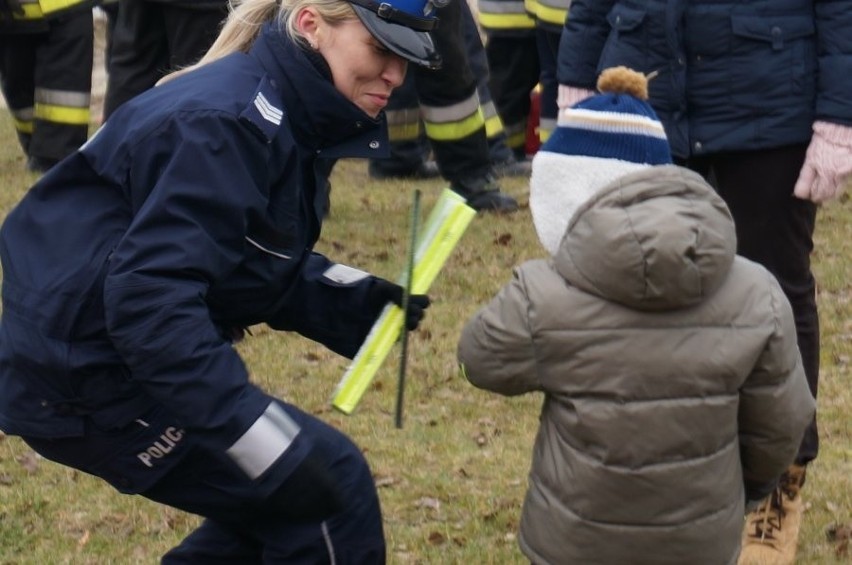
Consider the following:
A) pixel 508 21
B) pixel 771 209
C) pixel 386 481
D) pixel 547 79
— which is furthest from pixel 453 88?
pixel 771 209

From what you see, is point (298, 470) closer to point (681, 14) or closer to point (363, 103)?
point (363, 103)

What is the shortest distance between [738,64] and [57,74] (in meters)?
5.53

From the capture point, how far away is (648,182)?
10.5 ft

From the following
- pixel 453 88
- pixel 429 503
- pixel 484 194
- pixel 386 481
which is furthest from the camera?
pixel 484 194

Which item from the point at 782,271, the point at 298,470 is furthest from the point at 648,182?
the point at 782,271

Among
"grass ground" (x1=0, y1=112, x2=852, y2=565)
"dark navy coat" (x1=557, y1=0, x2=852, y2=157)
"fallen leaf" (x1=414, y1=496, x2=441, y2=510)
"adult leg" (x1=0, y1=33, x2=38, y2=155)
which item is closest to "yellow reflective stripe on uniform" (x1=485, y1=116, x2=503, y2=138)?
"grass ground" (x1=0, y1=112, x2=852, y2=565)

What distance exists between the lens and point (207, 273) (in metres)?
3.09

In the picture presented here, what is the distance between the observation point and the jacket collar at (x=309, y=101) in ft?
10.8

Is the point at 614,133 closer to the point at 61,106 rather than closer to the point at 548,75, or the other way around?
the point at 548,75

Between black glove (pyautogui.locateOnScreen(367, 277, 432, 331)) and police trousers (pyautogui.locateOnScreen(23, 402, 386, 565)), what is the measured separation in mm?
334

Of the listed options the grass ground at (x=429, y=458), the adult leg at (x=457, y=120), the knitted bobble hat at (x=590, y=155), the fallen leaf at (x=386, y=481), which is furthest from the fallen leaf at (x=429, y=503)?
the adult leg at (x=457, y=120)

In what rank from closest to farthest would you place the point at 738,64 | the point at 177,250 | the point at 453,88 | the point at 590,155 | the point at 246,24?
the point at 177,250 → the point at 590,155 → the point at 246,24 → the point at 738,64 → the point at 453,88

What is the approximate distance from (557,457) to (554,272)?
0.39 meters

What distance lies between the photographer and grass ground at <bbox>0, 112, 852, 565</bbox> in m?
4.86
